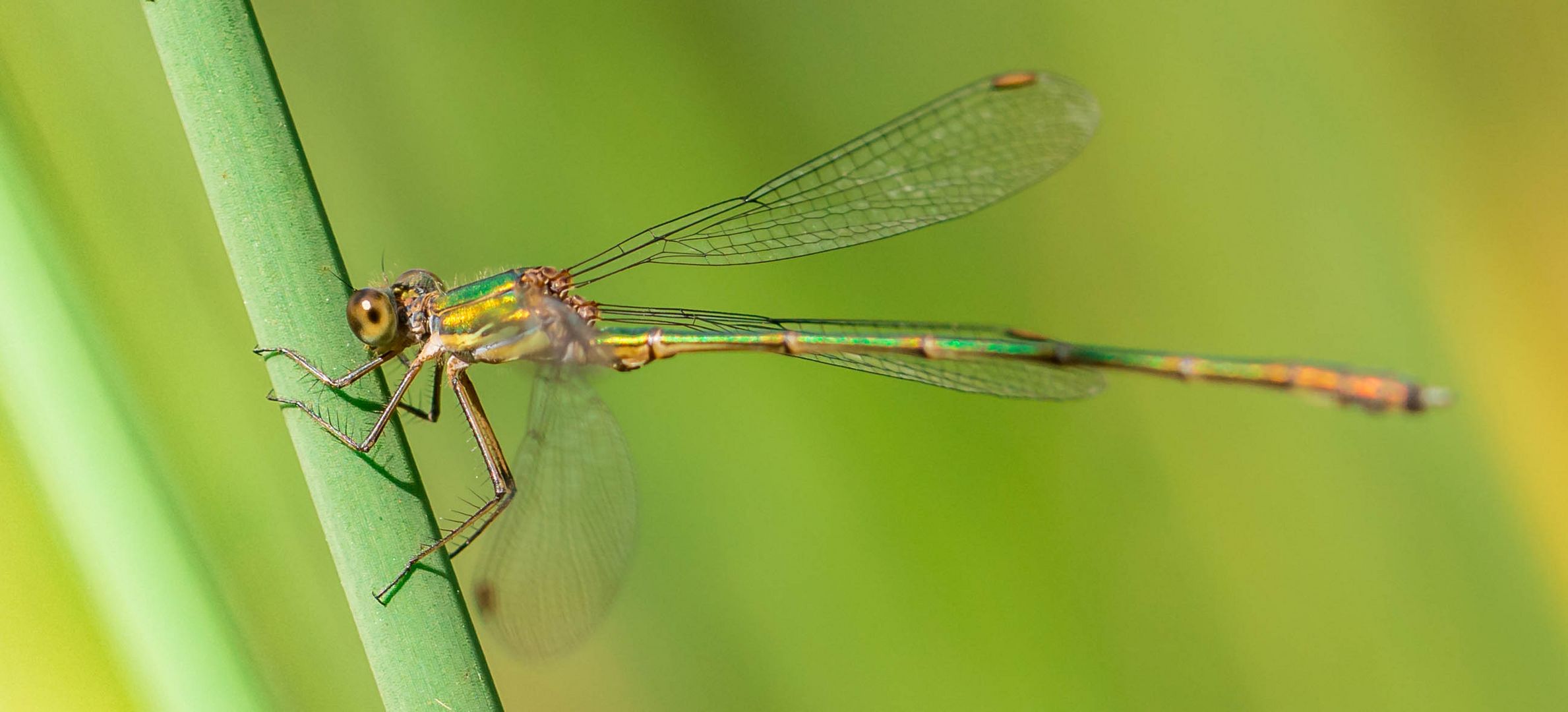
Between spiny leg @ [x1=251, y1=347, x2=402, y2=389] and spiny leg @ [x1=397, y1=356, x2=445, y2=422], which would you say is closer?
spiny leg @ [x1=251, y1=347, x2=402, y2=389]

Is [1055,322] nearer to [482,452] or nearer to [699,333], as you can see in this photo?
[699,333]

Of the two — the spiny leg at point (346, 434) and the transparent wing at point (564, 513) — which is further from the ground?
the spiny leg at point (346, 434)

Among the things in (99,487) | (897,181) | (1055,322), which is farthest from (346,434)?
(1055,322)

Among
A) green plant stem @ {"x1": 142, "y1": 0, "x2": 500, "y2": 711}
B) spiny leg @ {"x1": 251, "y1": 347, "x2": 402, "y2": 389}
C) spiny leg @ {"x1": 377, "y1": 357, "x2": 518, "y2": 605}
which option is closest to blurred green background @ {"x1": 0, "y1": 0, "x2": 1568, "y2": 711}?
spiny leg @ {"x1": 377, "y1": 357, "x2": 518, "y2": 605}

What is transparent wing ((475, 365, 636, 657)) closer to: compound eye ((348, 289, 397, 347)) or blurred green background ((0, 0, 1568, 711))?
blurred green background ((0, 0, 1568, 711))

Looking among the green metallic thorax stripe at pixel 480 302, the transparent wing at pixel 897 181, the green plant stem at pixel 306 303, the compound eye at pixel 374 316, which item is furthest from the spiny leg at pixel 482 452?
the green plant stem at pixel 306 303

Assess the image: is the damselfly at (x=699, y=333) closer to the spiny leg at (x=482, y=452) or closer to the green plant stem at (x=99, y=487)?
the spiny leg at (x=482, y=452)
